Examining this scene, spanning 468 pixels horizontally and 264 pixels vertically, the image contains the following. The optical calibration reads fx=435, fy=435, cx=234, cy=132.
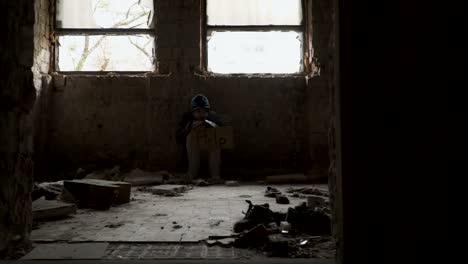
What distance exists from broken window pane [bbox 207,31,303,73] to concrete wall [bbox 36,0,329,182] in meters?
0.24

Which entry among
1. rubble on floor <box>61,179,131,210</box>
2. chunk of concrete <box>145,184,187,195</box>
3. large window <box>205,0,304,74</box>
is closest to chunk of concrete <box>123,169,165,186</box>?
chunk of concrete <box>145,184,187,195</box>

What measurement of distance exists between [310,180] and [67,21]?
468cm

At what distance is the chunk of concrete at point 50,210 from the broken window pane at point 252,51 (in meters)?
4.23

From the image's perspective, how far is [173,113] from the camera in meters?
6.94

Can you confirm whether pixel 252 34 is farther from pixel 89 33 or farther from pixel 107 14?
pixel 89 33

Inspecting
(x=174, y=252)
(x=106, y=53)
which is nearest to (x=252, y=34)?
(x=106, y=53)

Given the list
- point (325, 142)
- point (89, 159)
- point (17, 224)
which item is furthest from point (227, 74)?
point (17, 224)

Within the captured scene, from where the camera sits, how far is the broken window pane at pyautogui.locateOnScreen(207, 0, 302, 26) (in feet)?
23.6

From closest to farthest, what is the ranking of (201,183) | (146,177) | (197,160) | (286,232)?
(286,232)
(201,183)
(146,177)
(197,160)

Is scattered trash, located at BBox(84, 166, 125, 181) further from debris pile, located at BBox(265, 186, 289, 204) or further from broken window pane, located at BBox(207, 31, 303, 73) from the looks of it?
debris pile, located at BBox(265, 186, 289, 204)

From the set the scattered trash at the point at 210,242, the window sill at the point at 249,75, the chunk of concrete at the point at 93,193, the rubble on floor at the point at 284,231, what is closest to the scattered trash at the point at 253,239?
the rubble on floor at the point at 284,231

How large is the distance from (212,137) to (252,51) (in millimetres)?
1760

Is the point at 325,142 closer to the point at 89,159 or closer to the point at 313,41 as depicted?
the point at 313,41

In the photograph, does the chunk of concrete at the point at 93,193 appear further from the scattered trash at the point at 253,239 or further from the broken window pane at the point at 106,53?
the broken window pane at the point at 106,53
